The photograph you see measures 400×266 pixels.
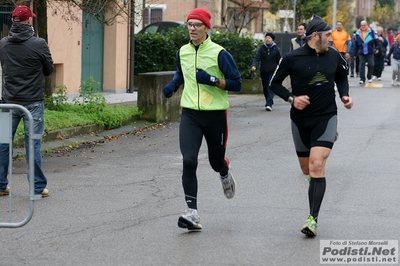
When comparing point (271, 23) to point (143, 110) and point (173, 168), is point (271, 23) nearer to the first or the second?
point (143, 110)

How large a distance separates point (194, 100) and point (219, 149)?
0.52 m

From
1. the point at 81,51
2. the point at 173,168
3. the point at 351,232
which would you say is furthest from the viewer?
the point at 81,51

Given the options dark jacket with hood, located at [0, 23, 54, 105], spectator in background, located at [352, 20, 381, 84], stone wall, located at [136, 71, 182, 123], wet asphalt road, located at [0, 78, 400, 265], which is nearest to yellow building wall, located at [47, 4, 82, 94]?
stone wall, located at [136, 71, 182, 123]

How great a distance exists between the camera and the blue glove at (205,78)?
744cm

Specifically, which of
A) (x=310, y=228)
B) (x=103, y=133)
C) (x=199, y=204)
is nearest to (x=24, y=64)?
(x=199, y=204)

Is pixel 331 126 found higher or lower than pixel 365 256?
higher

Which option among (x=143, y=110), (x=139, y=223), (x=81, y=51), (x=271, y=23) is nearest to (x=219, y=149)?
(x=139, y=223)

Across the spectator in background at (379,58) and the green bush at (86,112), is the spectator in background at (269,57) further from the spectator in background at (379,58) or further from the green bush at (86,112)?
the spectator in background at (379,58)

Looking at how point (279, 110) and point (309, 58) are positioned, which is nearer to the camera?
point (309, 58)

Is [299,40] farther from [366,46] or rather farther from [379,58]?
[379,58]

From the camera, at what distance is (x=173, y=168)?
37.1 feet

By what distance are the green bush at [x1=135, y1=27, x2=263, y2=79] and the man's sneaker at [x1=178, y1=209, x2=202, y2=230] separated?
17111 millimetres

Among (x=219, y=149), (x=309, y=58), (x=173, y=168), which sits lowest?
(x=173, y=168)

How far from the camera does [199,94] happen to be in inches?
299
